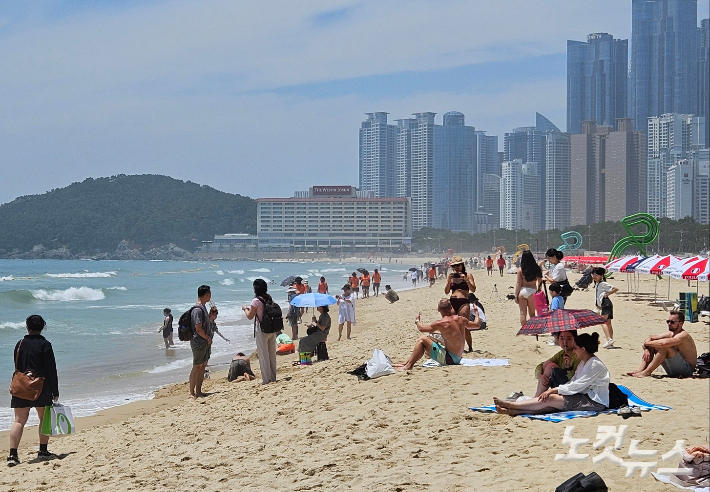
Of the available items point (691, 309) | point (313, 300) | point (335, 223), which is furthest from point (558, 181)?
point (313, 300)

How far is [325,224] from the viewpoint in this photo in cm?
17800

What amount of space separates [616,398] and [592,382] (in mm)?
296

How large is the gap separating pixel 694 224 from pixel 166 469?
10246 cm

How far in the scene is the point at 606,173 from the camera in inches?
6742

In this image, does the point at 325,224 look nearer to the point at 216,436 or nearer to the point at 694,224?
the point at 694,224

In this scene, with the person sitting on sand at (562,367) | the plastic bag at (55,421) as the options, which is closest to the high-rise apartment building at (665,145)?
the person sitting on sand at (562,367)

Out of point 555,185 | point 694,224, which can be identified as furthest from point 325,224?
point 694,224

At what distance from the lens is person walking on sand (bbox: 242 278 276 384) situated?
9.23 meters

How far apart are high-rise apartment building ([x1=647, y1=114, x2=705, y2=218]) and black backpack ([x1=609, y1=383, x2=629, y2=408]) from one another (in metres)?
170

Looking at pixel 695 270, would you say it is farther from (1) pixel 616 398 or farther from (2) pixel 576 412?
(2) pixel 576 412

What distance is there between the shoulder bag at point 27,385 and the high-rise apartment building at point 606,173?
167366mm

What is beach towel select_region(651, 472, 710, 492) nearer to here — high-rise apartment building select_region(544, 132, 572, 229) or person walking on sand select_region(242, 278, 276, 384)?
person walking on sand select_region(242, 278, 276, 384)

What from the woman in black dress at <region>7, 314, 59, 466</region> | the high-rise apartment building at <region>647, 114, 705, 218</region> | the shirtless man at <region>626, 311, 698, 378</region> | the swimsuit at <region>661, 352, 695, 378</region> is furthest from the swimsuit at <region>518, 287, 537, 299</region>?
the high-rise apartment building at <region>647, 114, 705, 218</region>

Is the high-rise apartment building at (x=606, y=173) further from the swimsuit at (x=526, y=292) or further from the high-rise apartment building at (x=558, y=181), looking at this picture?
the swimsuit at (x=526, y=292)
